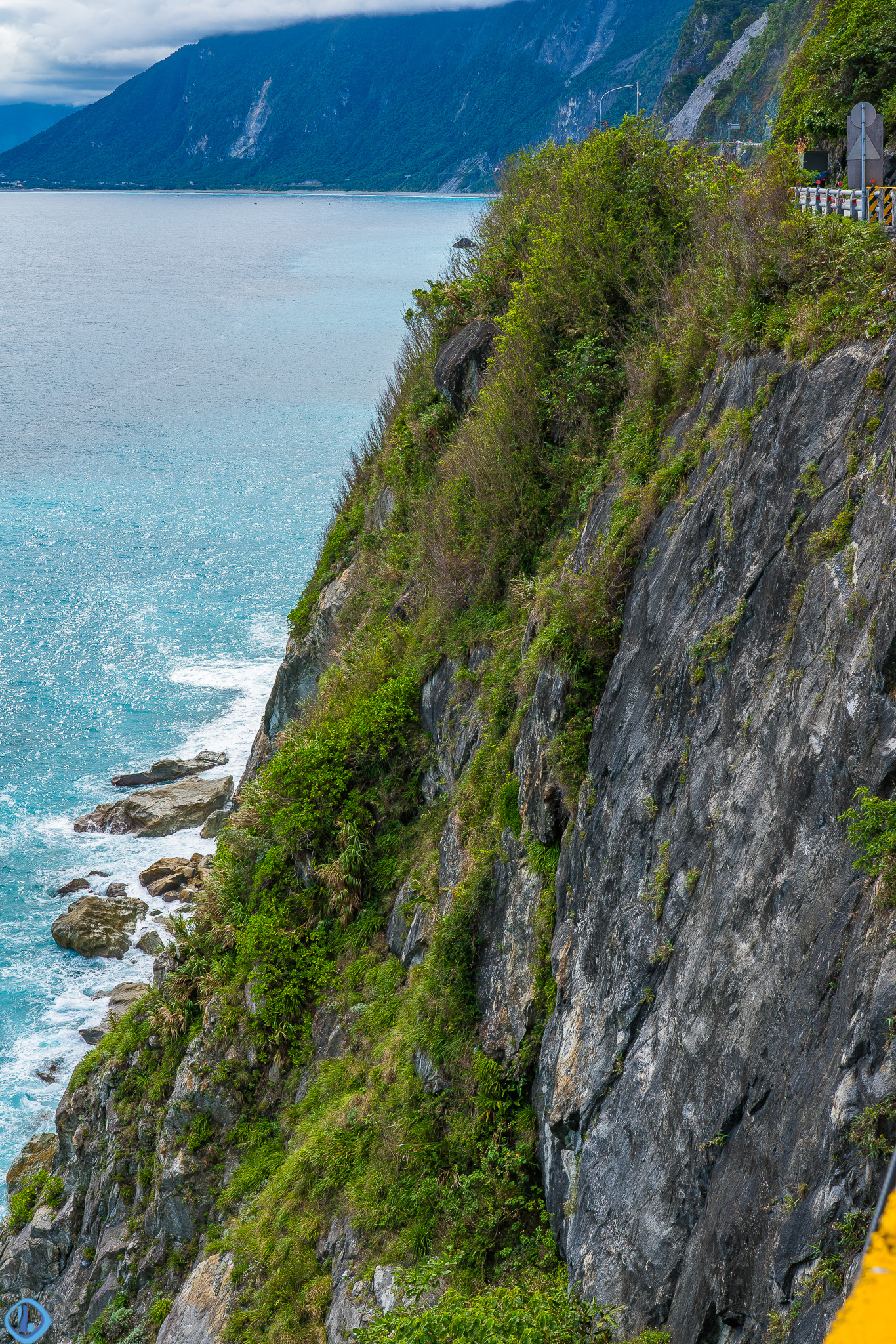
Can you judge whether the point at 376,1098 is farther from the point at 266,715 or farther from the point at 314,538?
the point at 314,538

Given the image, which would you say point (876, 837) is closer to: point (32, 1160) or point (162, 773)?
point (32, 1160)

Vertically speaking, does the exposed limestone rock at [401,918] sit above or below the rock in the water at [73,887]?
above

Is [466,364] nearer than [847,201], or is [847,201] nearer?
[847,201]

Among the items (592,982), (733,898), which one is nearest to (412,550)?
(592,982)

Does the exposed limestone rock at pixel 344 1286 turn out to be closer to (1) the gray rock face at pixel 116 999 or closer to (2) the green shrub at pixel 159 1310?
(2) the green shrub at pixel 159 1310

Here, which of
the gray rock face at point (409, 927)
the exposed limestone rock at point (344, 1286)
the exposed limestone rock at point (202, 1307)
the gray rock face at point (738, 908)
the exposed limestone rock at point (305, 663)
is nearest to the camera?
the gray rock face at point (738, 908)

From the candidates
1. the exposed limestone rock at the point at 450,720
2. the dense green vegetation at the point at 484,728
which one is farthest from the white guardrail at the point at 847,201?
the exposed limestone rock at the point at 450,720

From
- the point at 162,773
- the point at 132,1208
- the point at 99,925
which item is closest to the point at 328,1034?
the point at 132,1208
